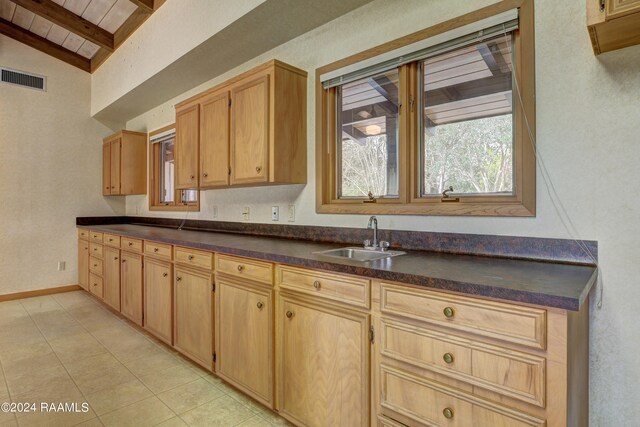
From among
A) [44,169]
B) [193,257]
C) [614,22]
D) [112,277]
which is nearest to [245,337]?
[193,257]

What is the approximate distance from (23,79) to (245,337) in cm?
484

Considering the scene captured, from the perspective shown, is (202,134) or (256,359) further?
(202,134)

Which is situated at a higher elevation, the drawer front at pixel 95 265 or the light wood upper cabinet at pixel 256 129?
the light wood upper cabinet at pixel 256 129

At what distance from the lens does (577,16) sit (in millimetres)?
1431

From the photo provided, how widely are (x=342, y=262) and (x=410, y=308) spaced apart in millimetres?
369

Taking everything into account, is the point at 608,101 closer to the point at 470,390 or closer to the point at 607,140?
the point at 607,140

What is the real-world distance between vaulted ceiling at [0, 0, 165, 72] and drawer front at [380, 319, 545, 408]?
3.56 meters

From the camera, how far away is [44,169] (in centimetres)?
462

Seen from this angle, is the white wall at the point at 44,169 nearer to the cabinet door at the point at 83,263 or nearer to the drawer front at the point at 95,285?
the cabinet door at the point at 83,263

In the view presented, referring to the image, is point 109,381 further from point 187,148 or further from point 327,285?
point 187,148

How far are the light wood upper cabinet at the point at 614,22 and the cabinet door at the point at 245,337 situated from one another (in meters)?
1.74

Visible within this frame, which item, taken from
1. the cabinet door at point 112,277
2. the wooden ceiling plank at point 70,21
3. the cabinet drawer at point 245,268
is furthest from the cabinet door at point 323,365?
the wooden ceiling plank at point 70,21

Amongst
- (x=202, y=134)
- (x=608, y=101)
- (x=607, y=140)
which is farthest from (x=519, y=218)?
(x=202, y=134)

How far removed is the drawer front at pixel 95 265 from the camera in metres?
4.07
